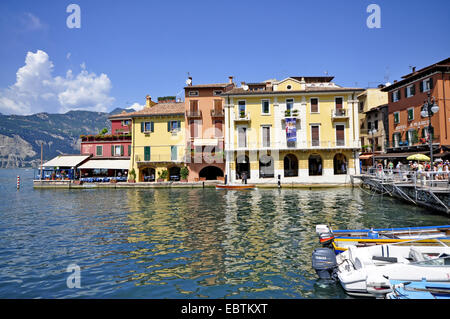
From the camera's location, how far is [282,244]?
39.6ft

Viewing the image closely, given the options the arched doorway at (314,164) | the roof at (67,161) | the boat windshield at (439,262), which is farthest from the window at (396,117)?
the roof at (67,161)

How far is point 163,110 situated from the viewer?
45.5 metres

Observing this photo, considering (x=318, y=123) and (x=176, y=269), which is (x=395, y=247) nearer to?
(x=176, y=269)

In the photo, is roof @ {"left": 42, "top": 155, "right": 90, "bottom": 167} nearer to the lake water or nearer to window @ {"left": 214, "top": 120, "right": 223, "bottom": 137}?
window @ {"left": 214, "top": 120, "right": 223, "bottom": 137}

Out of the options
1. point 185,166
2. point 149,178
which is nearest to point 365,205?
point 185,166

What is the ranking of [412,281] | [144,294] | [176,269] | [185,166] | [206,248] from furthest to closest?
[185,166]
[206,248]
[176,269]
[144,294]
[412,281]

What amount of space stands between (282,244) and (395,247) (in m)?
4.25

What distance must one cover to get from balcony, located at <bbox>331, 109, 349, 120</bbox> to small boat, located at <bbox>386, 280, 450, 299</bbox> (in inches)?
1321

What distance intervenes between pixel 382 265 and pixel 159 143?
39.5 meters

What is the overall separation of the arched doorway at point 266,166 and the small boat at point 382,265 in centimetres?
2936

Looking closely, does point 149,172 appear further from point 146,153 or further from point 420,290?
point 420,290

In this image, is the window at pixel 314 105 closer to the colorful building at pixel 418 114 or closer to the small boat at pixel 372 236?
the colorful building at pixel 418 114

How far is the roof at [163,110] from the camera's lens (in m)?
44.1
